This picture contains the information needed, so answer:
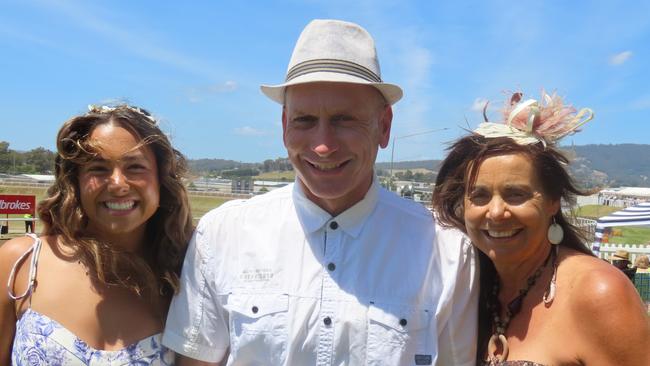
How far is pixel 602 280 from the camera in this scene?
2.34 meters

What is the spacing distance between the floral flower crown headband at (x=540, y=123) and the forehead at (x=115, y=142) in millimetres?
1682

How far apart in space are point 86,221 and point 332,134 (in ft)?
4.65

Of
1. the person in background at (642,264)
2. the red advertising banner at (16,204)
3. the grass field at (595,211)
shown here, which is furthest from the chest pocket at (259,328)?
the red advertising banner at (16,204)

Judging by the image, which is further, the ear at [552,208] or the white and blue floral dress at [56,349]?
the ear at [552,208]

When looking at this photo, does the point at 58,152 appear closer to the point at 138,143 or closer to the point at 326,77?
the point at 138,143

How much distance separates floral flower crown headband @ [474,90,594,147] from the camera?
2.59 meters

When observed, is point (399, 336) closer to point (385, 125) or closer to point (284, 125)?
point (385, 125)

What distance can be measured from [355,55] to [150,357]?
1638 mm

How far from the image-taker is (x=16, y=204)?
20.0 m

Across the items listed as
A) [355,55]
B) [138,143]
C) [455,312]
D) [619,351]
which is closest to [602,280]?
[619,351]

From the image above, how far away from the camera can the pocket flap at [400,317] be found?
2.22 meters

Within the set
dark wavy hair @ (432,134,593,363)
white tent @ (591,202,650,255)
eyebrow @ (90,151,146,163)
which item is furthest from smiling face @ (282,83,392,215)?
white tent @ (591,202,650,255)

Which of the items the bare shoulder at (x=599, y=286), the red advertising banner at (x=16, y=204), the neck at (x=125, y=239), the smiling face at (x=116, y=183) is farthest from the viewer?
the red advertising banner at (x=16, y=204)

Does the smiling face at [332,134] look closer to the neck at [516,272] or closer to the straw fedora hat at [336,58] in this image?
the straw fedora hat at [336,58]
